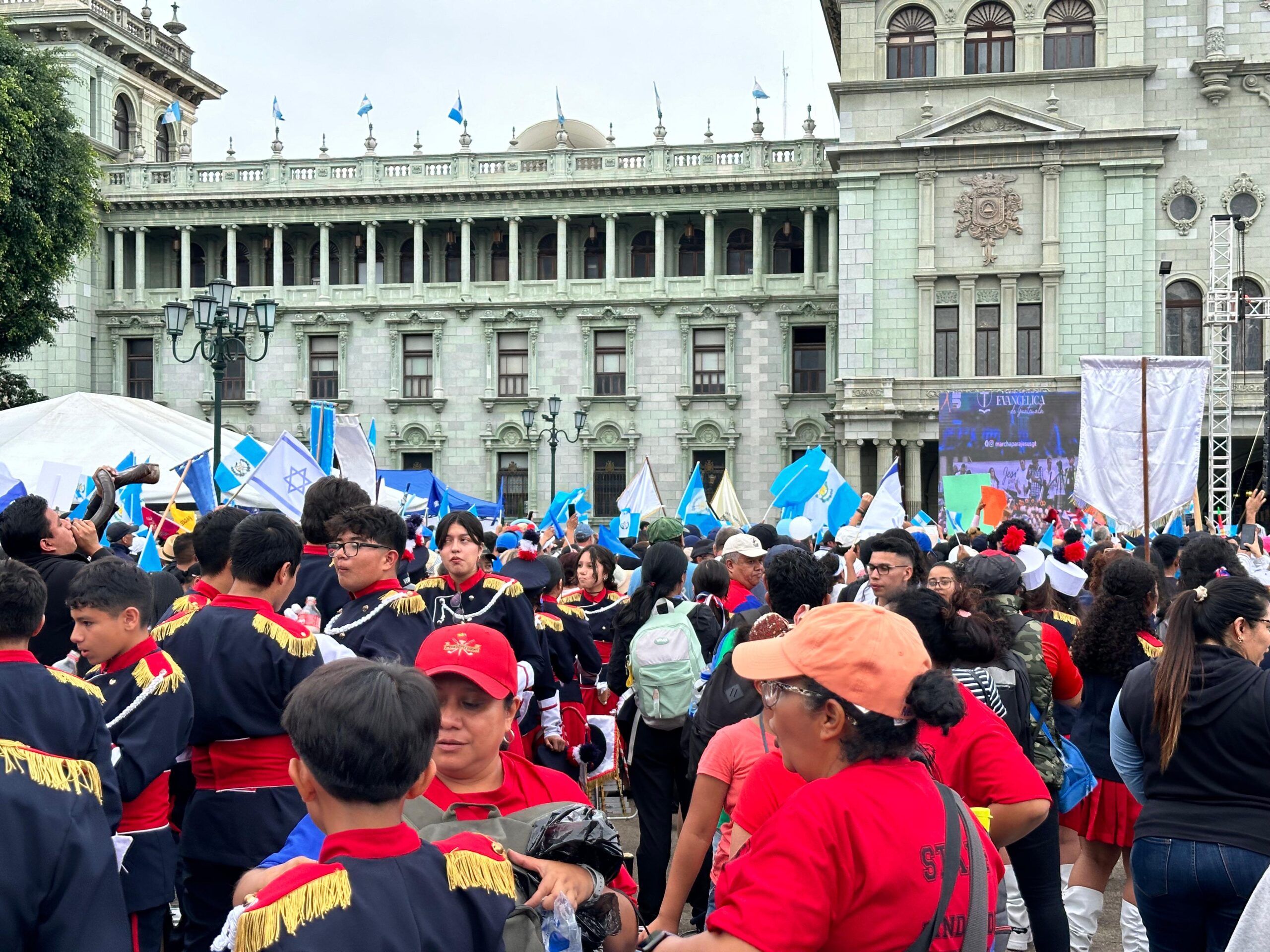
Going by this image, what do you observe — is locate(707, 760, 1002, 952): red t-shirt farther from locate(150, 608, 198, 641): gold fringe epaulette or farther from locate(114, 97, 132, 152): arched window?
locate(114, 97, 132, 152): arched window

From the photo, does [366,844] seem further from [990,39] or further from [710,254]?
[710,254]

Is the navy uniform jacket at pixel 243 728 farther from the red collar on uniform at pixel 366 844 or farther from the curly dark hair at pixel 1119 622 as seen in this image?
the curly dark hair at pixel 1119 622

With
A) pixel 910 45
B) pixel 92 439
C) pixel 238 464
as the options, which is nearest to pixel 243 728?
pixel 238 464

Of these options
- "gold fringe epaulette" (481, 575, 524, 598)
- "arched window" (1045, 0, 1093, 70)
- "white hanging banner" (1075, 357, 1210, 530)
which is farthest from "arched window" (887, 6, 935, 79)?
"gold fringe epaulette" (481, 575, 524, 598)

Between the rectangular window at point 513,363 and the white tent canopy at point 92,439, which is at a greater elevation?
the rectangular window at point 513,363

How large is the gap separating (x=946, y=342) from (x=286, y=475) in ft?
86.1

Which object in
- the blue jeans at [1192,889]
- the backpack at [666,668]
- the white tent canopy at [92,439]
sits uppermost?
the white tent canopy at [92,439]

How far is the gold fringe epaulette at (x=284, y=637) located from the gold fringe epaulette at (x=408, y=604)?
692 mm

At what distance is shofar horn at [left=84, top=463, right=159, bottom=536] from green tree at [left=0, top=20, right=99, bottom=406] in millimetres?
20175

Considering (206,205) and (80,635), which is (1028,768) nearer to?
(80,635)

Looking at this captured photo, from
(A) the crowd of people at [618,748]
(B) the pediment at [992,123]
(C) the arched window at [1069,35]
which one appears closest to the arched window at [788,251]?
(B) the pediment at [992,123]

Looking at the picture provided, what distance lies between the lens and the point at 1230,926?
395 centimetres

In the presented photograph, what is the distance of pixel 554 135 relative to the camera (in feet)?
148

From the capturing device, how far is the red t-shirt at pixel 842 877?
240 cm
